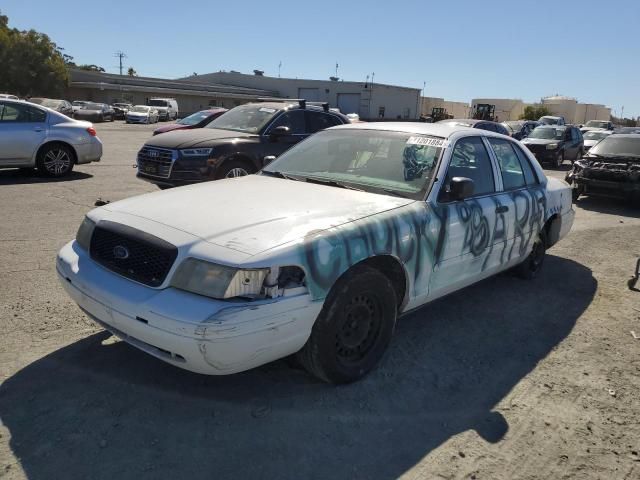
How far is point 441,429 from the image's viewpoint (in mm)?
2969

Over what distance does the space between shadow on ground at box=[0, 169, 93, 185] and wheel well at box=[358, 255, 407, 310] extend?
28.5 feet

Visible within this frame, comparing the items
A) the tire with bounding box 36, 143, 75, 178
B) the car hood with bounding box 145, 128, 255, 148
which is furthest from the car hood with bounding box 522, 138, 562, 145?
the tire with bounding box 36, 143, 75, 178

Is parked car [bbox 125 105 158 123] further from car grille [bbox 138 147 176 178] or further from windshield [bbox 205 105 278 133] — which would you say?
car grille [bbox 138 147 176 178]

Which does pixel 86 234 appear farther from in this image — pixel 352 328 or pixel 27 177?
pixel 27 177

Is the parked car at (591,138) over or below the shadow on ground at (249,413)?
over

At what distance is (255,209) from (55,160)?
8.79 meters

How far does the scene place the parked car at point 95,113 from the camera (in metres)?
37.3

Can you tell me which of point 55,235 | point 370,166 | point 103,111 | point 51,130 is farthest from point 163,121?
point 370,166

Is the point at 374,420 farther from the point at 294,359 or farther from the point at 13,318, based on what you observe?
the point at 13,318

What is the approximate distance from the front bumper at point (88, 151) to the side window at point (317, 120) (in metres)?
4.71

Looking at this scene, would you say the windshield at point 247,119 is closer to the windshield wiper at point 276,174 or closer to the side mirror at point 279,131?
the side mirror at point 279,131

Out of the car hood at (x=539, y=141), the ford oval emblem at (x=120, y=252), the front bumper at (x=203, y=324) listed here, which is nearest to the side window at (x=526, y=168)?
the front bumper at (x=203, y=324)

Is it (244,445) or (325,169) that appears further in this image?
Answer: (325,169)

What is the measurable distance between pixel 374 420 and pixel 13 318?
281 centimetres
